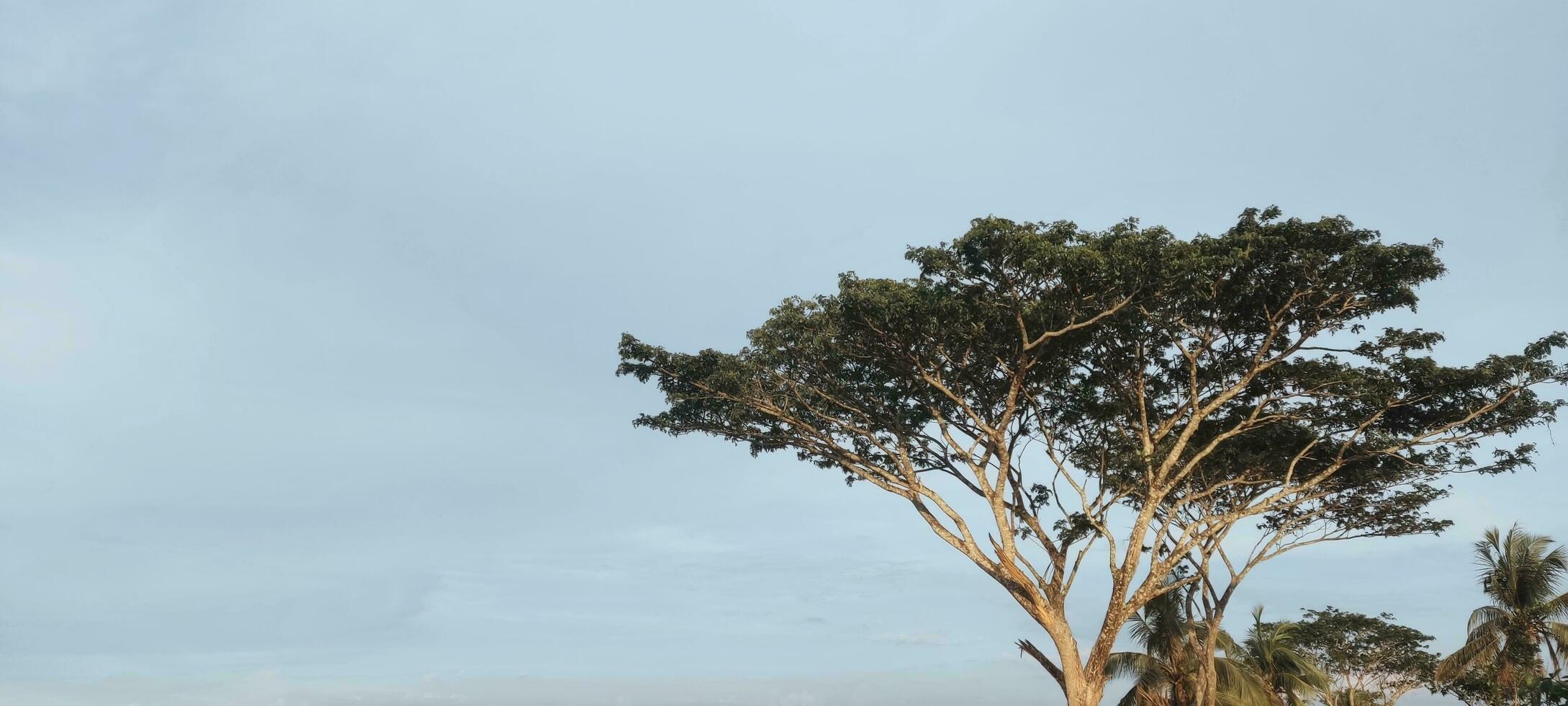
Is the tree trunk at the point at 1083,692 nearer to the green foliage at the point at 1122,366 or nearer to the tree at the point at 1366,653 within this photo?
the green foliage at the point at 1122,366

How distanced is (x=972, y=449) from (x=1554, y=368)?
12312 mm

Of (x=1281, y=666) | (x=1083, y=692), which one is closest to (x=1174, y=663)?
(x=1281, y=666)

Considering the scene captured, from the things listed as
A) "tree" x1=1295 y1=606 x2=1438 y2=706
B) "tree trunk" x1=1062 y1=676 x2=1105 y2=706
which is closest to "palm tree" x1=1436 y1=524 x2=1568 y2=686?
"tree" x1=1295 y1=606 x2=1438 y2=706

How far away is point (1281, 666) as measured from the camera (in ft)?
113

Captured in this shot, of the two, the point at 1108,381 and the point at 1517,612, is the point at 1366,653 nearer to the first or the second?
the point at 1517,612

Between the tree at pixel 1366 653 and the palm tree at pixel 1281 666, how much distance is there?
5.35m

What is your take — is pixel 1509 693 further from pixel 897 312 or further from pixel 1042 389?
pixel 897 312

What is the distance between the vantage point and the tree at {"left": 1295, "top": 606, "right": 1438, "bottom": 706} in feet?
128

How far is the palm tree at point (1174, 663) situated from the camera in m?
28.9

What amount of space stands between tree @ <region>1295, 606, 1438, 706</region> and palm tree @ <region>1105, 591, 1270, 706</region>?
8.13 metres

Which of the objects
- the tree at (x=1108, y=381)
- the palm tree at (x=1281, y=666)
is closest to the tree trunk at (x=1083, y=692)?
the tree at (x=1108, y=381)

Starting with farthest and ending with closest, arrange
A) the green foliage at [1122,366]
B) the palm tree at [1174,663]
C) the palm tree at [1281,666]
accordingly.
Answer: the palm tree at [1281,666], the palm tree at [1174,663], the green foliage at [1122,366]

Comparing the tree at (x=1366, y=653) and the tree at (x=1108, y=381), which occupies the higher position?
the tree at (x=1108, y=381)

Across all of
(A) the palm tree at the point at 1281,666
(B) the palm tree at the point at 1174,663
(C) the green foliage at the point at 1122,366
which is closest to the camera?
(C) the green foliage at the point at 1122,366
